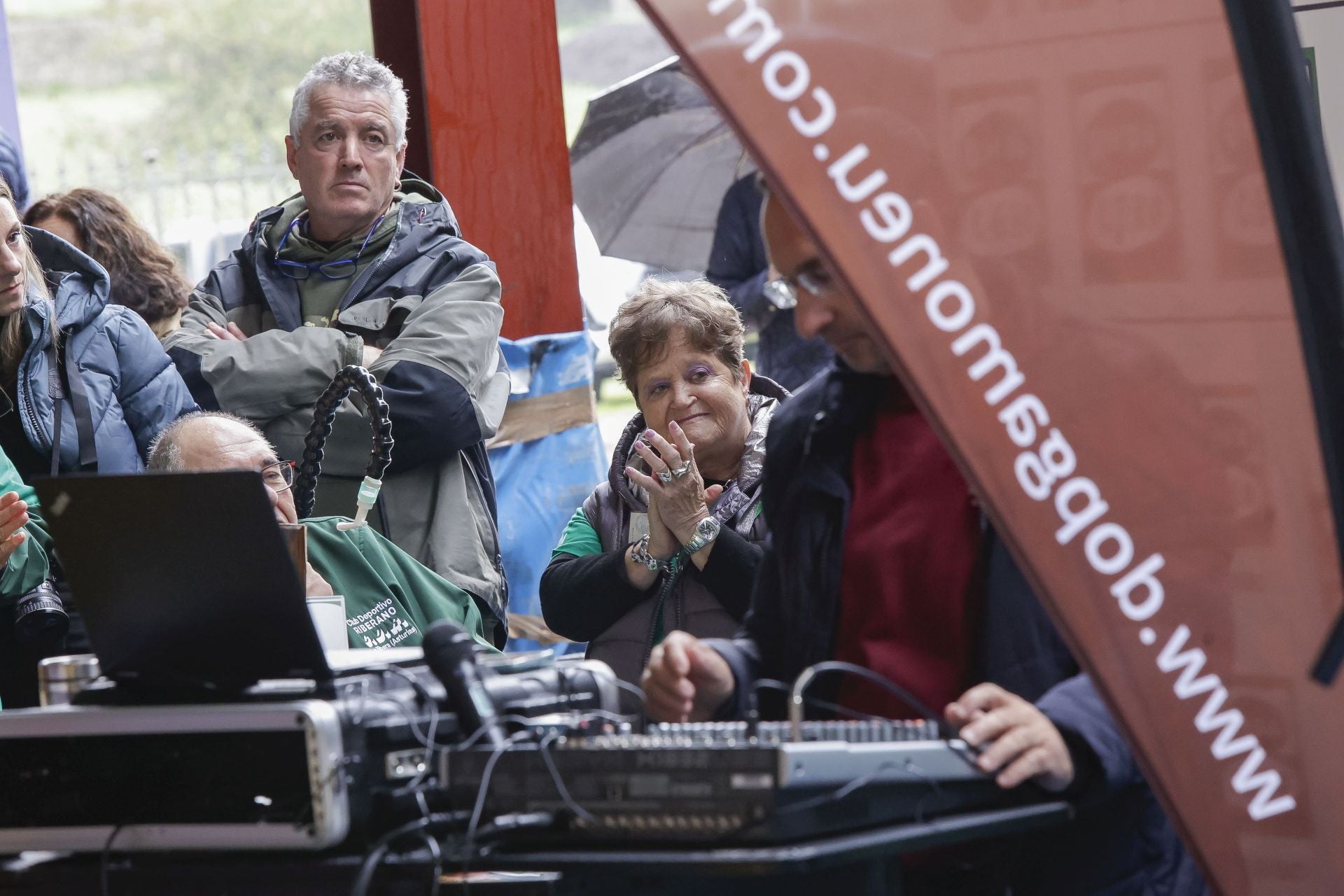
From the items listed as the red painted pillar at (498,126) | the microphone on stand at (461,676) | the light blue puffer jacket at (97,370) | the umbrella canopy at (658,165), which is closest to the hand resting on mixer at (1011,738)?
the microphone on stand at (461,676)

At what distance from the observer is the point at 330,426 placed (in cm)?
332

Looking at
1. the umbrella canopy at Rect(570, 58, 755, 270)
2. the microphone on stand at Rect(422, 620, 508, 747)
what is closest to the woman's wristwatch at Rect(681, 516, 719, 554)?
the microphone on stand at Rect(422, 620, 508, 747)

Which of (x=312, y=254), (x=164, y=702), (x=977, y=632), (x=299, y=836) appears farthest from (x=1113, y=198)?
(x=312, y=254)

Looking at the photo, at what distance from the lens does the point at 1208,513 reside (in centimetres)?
177

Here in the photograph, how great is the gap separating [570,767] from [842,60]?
757 mm

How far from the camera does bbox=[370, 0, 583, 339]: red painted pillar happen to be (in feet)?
15.5

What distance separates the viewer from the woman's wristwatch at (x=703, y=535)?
3170mm

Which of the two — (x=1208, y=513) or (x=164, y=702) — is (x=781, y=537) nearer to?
(x=1208, y=513)

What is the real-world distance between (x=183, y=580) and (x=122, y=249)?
3097mm

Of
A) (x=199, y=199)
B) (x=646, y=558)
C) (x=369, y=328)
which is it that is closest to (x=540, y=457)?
(x=369, y=328)

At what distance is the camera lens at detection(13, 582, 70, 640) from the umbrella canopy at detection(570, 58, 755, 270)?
3133 millimetres

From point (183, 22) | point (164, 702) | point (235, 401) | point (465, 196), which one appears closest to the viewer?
point (164, 702)

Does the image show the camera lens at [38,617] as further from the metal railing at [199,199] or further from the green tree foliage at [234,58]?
the green tree foliage at [234,58]

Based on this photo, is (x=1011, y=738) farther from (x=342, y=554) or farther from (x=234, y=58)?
(x=234, y=58)
